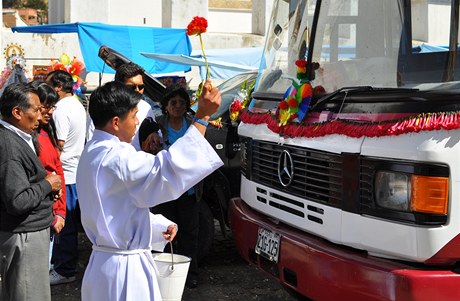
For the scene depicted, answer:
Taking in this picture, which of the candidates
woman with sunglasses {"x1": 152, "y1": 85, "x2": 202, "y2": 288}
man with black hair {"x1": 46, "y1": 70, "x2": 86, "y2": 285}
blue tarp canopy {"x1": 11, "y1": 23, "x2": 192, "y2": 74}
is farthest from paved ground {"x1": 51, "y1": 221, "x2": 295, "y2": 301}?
blue tarp canopy {"x1": 11, "y1": 23, "x2": 192, "y2": 74}

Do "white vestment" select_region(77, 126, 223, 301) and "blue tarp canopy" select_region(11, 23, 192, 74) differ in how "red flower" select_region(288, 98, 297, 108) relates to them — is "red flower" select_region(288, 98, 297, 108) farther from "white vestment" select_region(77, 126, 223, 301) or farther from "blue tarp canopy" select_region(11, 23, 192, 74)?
"blue tarp canopy" select_region(11, 23, 192, 74)

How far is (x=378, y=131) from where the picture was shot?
3732 mm

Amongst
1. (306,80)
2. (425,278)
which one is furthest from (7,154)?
(425,278)

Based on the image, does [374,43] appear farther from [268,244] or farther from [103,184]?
[103,184]

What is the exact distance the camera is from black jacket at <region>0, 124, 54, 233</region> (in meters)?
4.07

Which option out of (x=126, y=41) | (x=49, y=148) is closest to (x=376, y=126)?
(x=49, y=148)

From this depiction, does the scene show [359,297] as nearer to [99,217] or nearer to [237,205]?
[99,217]

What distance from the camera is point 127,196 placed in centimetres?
323

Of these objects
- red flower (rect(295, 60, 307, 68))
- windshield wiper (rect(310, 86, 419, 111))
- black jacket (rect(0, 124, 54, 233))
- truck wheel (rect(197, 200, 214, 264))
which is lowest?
truck wheel (rect(197, 200, 214, 264))

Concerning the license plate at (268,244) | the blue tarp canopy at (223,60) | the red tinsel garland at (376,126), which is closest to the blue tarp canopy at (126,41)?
the blue tarp canopy at (223,60)

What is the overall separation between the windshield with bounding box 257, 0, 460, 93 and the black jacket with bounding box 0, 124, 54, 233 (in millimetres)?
1890

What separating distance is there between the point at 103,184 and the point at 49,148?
207 centimetres

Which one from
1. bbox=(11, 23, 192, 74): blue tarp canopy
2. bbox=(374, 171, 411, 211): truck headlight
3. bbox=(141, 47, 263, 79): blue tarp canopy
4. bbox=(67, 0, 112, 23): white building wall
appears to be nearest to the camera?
bbox=(374, 171, 411, 211): truck headlight

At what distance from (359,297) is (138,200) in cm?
141
